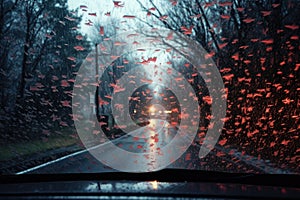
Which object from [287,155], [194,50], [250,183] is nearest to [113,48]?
[194,50]

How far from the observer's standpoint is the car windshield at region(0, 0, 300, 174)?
12250mm

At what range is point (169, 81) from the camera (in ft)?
106

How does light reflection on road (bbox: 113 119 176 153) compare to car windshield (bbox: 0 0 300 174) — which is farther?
light reflection on road (bbox: 113 119 176 153)

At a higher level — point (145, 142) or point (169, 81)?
point (169, 81)

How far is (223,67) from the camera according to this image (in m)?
18.7

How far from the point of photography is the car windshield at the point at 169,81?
12250 millimetres

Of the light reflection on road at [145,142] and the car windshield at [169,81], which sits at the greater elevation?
the car windshield at [169,81]

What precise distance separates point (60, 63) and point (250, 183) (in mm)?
22283

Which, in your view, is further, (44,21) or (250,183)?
(44,21)

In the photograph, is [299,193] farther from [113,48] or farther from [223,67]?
[113,48]

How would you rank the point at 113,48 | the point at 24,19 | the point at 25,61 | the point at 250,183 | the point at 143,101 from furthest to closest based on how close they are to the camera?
the point at 143,101 → the point at 113,48 → the point at 25,61 → the point at 24,19 → the point at 250,183

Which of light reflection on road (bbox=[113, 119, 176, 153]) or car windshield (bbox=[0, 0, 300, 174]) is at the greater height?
car windshield (bbox=[0, 0, 300, 174])

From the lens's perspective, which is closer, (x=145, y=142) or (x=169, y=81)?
(x=145, y=142)

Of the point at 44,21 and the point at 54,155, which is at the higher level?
the point at 44,21
